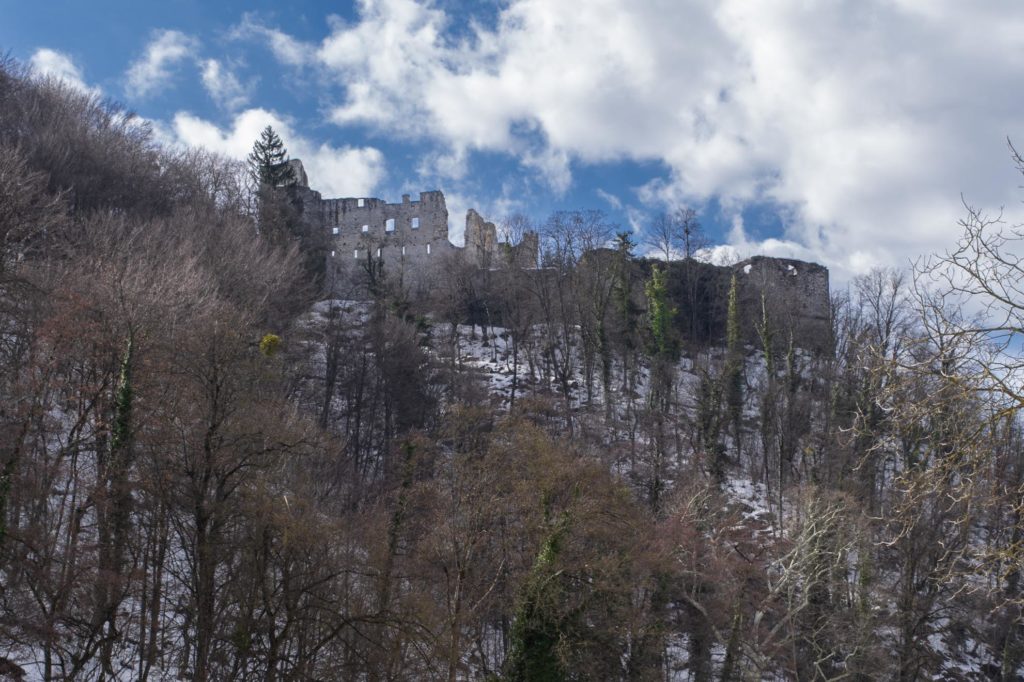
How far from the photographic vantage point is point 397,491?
20719 millimetres

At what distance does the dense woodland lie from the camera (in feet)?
49.5

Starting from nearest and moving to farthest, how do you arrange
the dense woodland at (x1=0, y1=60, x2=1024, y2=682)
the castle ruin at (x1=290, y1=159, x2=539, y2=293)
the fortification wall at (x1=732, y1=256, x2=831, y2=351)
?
the dense woodland at (x1=0, y1=60, x2=1024, y2=682) < the fortification wall at (x1=732, y1=256, x2=831, y2=351) < the castle ruin at (x1=290, y1=159, x2=539, y2=293)

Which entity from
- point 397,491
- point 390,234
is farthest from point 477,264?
point 397,491

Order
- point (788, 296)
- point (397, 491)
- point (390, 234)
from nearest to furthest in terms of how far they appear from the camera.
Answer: point (397, 491) < point (788, 296) < point (390, 234)

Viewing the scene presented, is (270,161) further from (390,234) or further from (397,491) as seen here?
(397,491)

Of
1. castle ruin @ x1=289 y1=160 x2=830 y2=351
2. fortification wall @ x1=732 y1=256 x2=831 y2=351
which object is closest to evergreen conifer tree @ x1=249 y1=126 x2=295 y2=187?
castle ruin @ x1=289 y1=160 x2=830 y2=351

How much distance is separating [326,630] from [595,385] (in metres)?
24.0

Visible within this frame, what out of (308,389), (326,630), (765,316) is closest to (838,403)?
(765,316)

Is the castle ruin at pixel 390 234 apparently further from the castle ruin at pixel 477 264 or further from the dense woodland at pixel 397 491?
the dense woodland at pixel 397 491

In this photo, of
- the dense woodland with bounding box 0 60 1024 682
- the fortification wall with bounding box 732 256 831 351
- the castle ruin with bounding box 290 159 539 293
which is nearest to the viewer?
the dense woodland with bounding box 0 60 1024 682

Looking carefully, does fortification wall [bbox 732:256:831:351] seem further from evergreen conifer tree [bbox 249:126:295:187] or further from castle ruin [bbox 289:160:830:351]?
evergreen conifer tree [bbox 249:126:295:187]

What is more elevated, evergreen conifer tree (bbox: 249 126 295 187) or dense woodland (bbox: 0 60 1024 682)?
evergreen conifer tree (bbox: 249 126 295 187)

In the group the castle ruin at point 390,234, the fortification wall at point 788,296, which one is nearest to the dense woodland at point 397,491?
the fortification wall at point 788,296

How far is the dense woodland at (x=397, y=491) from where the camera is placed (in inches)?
595
